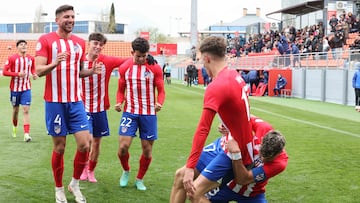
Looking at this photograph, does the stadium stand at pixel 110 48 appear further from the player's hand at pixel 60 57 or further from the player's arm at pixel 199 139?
→ the player's arm at pixel 199 139

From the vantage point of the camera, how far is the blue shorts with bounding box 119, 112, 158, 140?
774 cm

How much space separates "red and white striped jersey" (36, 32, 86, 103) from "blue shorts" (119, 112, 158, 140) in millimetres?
939

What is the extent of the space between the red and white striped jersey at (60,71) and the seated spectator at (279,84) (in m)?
24.1

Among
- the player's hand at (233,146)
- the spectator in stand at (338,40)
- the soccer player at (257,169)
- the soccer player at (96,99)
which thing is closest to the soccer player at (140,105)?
the soccer player at (96,99)

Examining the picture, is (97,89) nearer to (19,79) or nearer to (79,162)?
(79,162)

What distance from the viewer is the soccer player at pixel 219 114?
4.68 m

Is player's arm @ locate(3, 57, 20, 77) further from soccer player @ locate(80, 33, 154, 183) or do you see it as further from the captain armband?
the captain armband

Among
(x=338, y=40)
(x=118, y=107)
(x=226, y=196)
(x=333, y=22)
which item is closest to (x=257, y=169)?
(x=226, y=196)

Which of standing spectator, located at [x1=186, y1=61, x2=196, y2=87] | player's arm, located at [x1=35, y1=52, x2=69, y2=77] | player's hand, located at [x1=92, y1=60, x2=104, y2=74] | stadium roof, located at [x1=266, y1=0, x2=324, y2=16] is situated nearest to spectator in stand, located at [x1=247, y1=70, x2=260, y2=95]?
standing spectator, located at [x1=186, y1=61, x2=196, y2=87]

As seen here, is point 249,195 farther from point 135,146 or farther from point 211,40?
point 135,146

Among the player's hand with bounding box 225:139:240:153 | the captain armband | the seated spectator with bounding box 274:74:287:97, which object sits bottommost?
the seated spectator with bounding box 274:74:287:97

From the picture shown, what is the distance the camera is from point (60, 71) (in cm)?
688

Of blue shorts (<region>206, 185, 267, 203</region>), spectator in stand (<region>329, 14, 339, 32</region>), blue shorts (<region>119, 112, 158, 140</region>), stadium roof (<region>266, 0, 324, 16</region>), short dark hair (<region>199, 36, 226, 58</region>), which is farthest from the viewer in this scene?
stadium roof (<region>266, 0, 324, 16</region>)

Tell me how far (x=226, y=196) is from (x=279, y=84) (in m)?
26.0
